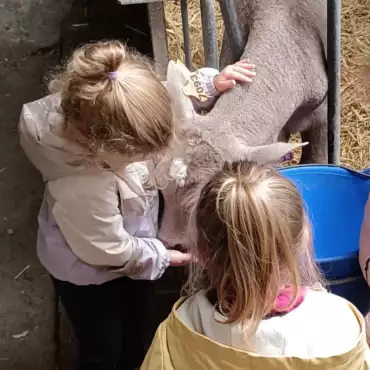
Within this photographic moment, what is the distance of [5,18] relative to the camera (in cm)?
404

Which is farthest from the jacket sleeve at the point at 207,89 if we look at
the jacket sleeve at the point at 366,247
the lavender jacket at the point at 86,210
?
the jacket sleeve at the point at 366,247

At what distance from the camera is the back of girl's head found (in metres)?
1.71

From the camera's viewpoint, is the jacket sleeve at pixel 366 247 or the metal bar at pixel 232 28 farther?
the metal bar at pixel 232 28

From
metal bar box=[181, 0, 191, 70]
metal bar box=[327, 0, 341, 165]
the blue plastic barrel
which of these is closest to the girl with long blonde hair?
the blue plastic barrel

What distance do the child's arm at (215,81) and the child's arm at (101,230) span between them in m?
0.55

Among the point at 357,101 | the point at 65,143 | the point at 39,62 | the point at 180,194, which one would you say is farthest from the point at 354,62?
the point at 65,143

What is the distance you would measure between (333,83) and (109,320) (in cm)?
107

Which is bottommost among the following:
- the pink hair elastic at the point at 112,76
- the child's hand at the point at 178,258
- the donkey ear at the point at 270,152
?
the child's hand at the point at 178,258

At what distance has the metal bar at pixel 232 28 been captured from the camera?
100 inches

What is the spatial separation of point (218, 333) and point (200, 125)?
85 cm

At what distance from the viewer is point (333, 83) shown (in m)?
2.60

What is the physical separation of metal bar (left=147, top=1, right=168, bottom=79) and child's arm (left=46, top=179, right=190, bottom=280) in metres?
1.21

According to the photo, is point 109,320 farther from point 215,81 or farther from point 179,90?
point 215,81

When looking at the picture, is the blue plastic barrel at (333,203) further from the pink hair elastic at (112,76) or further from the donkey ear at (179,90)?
the pink hair elastic at (112,76)
